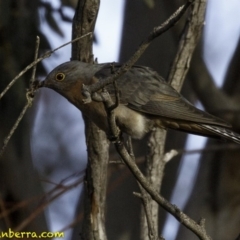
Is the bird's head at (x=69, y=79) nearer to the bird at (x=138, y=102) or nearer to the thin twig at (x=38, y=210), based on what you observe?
the bird at (x=138, y=102)

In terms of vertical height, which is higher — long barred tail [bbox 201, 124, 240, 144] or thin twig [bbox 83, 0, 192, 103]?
thin twig [bbox 83, 0, 192, 103]

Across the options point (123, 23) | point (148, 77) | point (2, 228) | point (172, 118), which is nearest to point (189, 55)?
point (148, 77)

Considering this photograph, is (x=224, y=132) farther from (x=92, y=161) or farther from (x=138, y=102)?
(x=92, y=161)

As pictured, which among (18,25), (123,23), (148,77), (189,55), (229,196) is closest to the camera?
(148,77)

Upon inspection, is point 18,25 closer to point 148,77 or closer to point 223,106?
point 148,77

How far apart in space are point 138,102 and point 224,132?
766 mm

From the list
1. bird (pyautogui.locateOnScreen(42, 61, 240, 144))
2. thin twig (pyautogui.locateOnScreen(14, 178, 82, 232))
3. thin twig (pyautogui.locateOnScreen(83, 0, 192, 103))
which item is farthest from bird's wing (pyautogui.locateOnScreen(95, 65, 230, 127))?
thin twig (pyautogui.locateOnScreen(83, 0, 192, 103))

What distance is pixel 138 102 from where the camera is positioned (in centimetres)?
508

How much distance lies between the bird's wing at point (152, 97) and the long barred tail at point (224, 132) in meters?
0.09

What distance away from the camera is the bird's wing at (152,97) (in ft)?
16.1

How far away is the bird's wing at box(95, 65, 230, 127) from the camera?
193 inches

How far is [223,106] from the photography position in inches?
252

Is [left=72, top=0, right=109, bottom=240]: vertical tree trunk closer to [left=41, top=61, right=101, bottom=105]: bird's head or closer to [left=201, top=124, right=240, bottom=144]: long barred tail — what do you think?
[left=41, top=61, right=101, bottom=105]: bird's head

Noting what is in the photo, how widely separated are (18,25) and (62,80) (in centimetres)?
118
